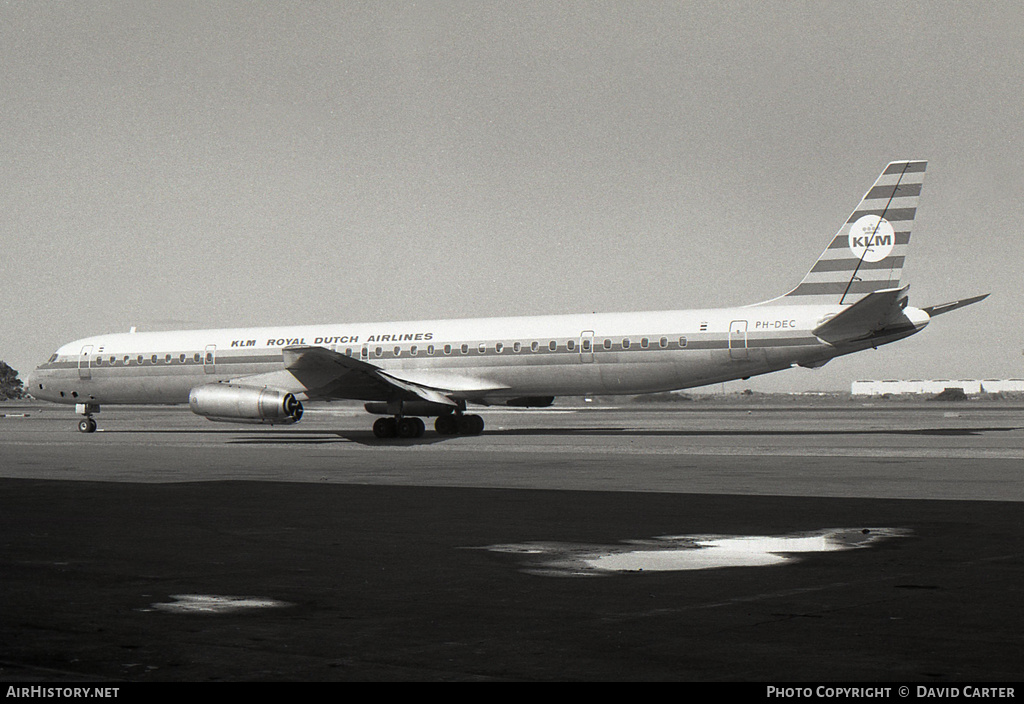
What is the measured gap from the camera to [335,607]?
24.3ft

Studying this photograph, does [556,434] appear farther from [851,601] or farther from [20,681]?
[20,681]

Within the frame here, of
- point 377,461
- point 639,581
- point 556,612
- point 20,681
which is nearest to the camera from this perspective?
point 20,681

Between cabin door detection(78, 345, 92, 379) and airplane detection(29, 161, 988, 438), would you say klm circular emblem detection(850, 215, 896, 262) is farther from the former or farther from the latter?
cabin door detection(78, 345, 92, 379)

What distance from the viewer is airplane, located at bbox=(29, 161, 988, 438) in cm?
3194

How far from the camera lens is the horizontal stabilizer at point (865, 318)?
2973 cm

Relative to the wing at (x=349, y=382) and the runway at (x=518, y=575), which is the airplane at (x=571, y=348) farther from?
the runway at (x=518, y=575)

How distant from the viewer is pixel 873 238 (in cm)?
3294

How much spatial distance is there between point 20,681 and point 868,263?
3082 centimetres

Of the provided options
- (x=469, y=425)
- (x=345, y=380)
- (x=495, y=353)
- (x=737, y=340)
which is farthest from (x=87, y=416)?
(x=737, y=340)

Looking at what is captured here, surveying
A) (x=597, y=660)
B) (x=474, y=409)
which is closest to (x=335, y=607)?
(x=597, y=660)

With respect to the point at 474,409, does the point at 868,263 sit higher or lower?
higher

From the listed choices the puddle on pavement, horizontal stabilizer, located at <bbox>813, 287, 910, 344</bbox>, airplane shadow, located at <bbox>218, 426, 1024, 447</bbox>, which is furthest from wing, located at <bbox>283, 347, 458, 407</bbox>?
the puddle on pavement

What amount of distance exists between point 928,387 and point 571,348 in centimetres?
12830

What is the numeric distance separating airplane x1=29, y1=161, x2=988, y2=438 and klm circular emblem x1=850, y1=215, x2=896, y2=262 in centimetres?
3
